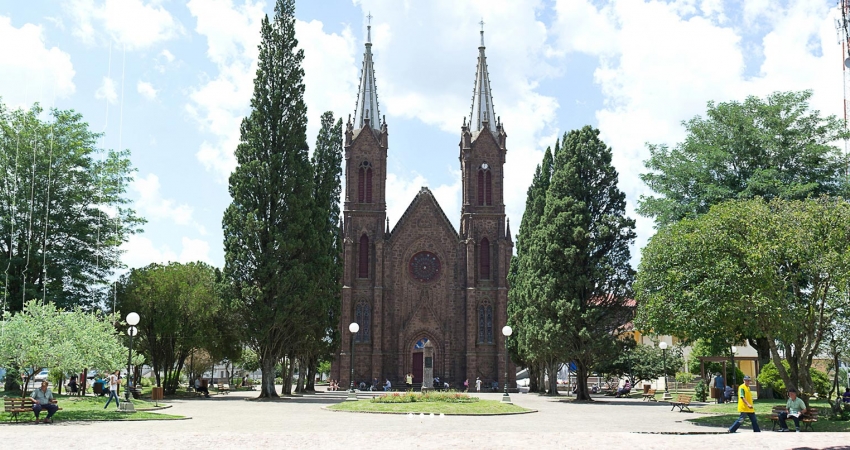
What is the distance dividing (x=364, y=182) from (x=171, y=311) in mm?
24997

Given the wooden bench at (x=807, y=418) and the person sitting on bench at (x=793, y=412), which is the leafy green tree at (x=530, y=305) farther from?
the person sitting on bench at (x=793, y=412)

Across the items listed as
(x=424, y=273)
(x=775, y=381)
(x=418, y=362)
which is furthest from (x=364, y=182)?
(x=775, y=381)

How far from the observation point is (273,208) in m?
39.2

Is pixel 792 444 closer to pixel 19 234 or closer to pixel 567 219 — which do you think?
pixel 567 219

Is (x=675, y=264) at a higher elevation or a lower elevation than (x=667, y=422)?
higher

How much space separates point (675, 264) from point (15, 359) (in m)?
20.6

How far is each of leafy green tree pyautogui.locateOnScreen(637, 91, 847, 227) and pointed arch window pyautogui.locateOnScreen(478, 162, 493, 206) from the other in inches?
1002

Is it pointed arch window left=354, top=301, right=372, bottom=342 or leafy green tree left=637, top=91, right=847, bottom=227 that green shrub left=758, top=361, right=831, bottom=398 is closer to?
leafy green tree left=637, top=91, right=847, bottom=227

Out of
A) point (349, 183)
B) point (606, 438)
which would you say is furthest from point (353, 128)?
point (606, 438)

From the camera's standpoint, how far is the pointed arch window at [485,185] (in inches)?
2466

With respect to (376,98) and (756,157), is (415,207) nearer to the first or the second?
(376,98)

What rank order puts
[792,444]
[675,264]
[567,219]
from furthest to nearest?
[567,219], [675,264], [792,444]

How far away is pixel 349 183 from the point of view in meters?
62.4

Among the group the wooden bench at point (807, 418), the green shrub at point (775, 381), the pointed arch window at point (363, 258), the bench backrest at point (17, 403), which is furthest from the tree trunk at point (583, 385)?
the pointed arch window at point (363, 258)
